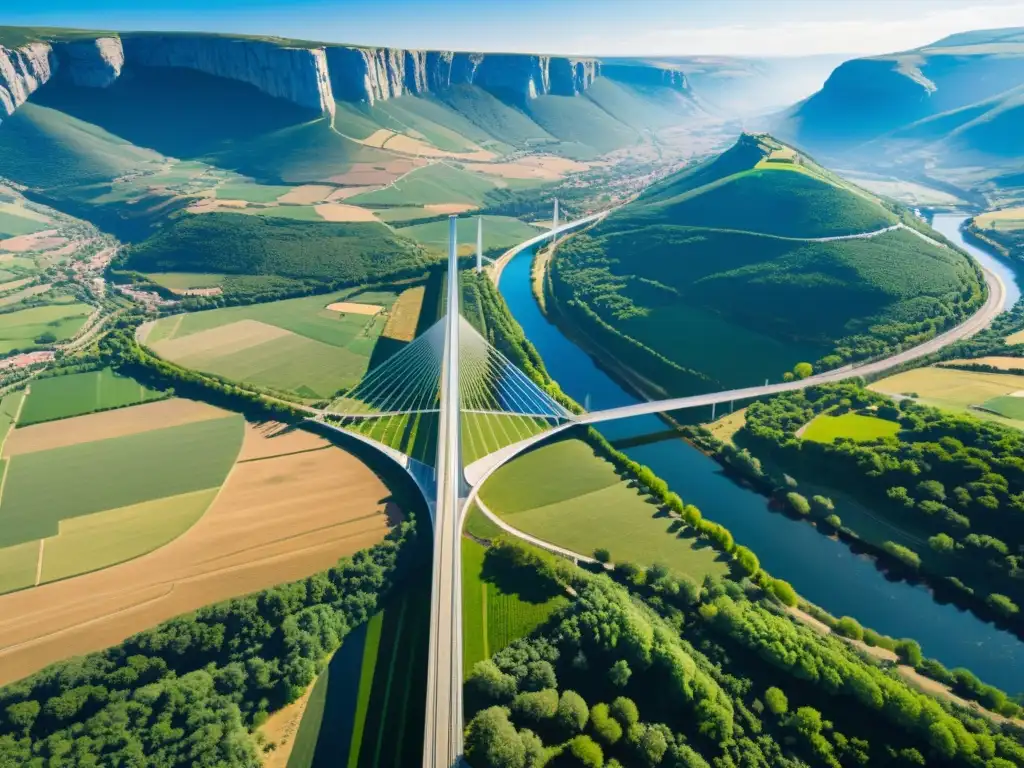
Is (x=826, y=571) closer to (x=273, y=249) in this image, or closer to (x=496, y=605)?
→ (x=496, y=605)

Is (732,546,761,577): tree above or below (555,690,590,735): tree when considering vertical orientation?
above

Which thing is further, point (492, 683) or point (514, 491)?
point (514, 491)

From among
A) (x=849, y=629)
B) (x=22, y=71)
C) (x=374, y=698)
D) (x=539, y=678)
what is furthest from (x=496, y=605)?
(x=22, y=71)

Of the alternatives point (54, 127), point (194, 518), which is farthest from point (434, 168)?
point (194, 518)

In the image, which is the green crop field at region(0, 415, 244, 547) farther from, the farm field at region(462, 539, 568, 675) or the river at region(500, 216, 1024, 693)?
the river at region(500, 216, 1024, 693)

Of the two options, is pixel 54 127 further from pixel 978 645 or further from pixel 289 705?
pixel 978 645

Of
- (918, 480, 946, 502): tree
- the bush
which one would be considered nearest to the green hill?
(918, 480, 946, 502): tree

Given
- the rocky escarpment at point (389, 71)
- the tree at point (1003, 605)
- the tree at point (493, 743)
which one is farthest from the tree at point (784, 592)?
the rocky escarpment at point (389, 71)
